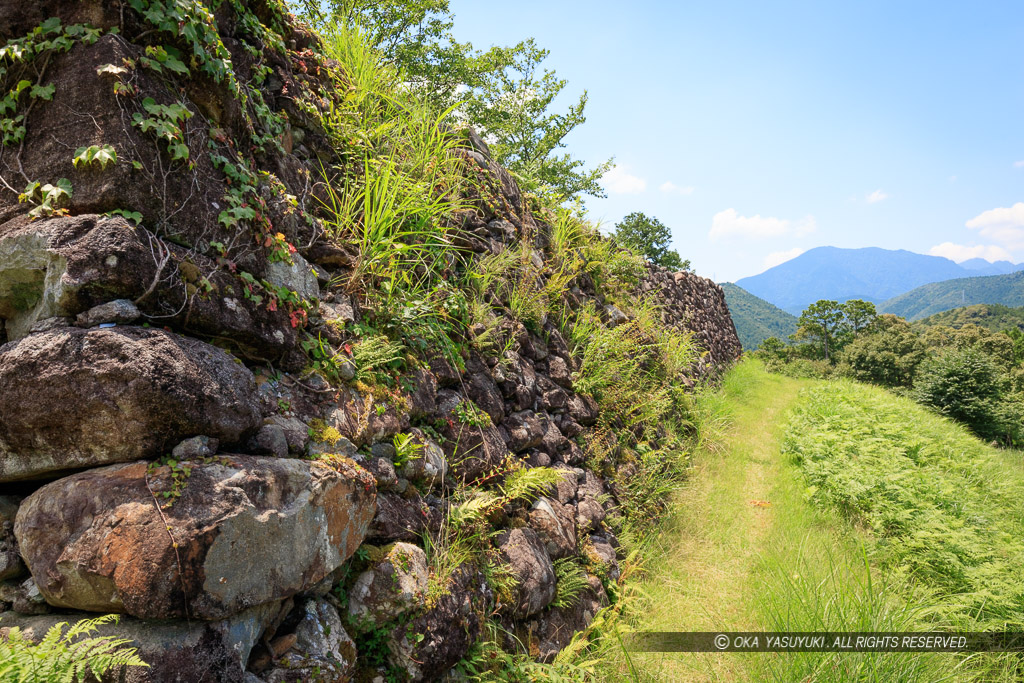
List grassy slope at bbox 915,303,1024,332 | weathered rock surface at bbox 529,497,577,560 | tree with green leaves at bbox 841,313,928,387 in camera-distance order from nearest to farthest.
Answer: weathered rock surface at bbox 529,497,577,560, tree with green leaves at bbox 841,313,928,387, grassy slope at bbox 915,303,1024,332

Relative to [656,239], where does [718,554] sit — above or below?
below

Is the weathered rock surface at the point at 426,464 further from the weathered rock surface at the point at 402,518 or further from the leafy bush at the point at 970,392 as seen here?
the leafy bush at the point at 970,392

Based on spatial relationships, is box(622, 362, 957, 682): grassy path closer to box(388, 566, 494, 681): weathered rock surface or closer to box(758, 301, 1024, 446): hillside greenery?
Result: box(388, 566, 494, 681): weathered rock surface

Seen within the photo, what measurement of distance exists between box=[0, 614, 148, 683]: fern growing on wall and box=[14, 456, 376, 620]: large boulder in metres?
0.09

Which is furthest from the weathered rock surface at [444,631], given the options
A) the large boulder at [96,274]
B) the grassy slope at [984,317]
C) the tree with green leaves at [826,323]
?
the grassy slope at [984,317]

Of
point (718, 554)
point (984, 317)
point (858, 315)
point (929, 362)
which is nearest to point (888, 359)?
point (929, 362)

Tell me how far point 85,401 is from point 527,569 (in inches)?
101

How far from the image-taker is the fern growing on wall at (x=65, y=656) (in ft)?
3.96

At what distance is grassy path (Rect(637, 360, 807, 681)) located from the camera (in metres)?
3.20

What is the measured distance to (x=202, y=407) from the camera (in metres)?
1.73

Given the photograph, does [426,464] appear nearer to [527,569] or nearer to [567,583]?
[527,569]

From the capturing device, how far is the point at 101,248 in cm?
172

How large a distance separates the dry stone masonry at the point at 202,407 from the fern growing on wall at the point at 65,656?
0.26 ft

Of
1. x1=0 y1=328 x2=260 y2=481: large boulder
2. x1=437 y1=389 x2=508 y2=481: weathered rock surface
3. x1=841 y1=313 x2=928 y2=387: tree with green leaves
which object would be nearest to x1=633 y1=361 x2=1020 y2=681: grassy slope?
x1=437 y1=389 x2=508 y2=481: weathered rock surface
